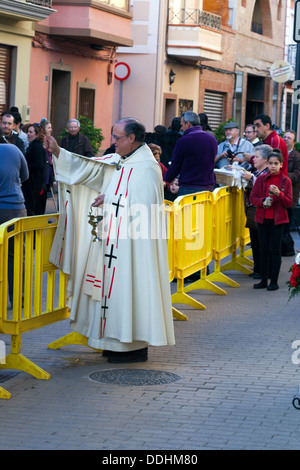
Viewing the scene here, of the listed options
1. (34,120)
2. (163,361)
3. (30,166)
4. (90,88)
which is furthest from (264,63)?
(163,361)

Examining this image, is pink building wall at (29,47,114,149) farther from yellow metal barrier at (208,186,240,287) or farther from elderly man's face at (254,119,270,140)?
yellow metal barrier at (208,186,240,287)

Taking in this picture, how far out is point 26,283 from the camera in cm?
736

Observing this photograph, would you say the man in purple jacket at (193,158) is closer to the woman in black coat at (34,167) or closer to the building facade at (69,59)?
the woman in black coat at (34,167)

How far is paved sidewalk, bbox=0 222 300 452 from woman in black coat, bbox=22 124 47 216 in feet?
15.2

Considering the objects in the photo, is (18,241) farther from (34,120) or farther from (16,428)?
(34,120)

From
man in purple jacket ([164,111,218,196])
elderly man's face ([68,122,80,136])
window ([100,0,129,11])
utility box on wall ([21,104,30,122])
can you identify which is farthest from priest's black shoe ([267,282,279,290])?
window ([100,0,129,11])

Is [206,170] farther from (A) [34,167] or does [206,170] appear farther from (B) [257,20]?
(B) [257,20]

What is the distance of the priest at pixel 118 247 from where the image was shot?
7727mm

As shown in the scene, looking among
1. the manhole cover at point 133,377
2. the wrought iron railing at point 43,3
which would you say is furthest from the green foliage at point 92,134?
the manhole cover at point 133,377

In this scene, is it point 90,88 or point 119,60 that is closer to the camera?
point 90,88

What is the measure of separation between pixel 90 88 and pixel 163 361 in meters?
19.9

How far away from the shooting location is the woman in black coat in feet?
45.2

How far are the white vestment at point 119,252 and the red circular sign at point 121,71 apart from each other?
911 inches

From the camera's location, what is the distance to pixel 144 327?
7742 millimetres
